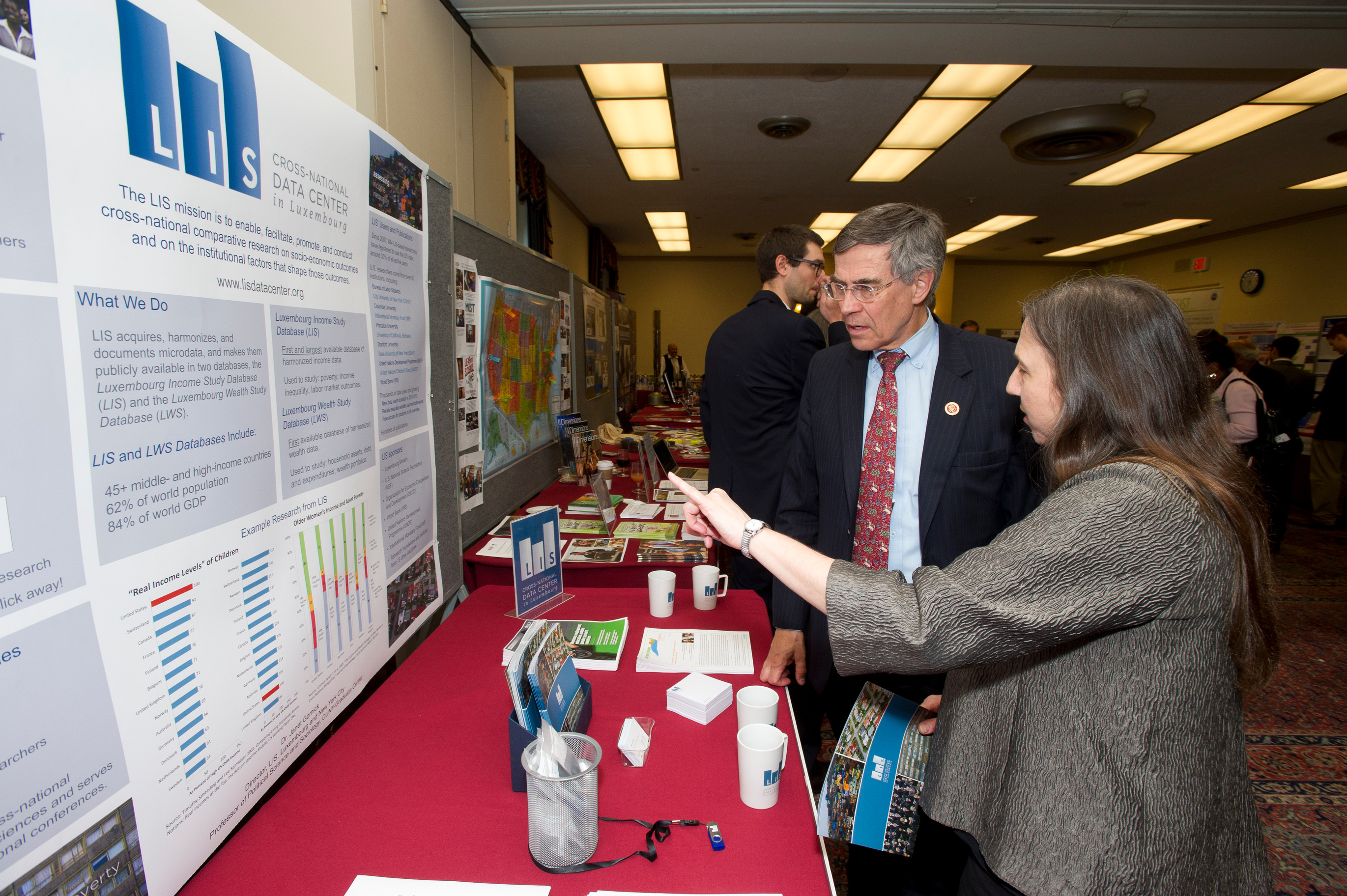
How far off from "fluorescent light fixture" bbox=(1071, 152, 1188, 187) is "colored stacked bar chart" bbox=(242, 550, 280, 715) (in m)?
6.59

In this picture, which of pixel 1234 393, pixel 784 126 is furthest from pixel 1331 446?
pixel 784 126

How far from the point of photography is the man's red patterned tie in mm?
1367

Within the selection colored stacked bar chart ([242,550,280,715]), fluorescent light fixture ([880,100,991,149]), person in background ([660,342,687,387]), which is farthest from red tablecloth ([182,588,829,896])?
person in background ([660,342,687,387])

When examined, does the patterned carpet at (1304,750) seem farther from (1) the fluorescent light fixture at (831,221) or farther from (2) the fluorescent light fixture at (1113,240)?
(2) the fluorescent light fixture at (1113,240)

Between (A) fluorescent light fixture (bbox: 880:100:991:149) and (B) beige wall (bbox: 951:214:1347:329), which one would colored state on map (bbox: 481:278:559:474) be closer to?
(A) fluorescent light fixture (bbox: 880:100:991:149)

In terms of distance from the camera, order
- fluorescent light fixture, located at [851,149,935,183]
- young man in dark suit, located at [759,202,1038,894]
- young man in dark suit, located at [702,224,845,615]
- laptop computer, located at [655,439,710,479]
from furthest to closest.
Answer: fluorescent light fixture, located at [851,149,935,183] → laptop computer, located at [655,439,710,479] → young man in dark suit, located at [702,224,845,615] → young man in dark suit, located at [759,202,1038,894]

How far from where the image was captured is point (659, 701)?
1117 mm

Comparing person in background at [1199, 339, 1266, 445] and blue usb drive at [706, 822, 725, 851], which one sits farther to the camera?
person in background at [1199, 339, 1266, 445]

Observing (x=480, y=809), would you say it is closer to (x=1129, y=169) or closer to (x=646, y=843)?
(x=646, y=843)

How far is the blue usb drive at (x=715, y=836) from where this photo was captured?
787 mm

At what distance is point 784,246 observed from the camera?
91.7 inches

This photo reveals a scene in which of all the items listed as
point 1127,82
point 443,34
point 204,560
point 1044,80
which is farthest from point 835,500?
point 1127,82

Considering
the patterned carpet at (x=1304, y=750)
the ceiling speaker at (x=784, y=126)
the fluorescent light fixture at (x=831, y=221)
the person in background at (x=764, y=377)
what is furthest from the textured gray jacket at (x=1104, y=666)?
the fluorescent light fixture at (x=831, y=221)

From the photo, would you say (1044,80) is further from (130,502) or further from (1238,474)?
(130,502)
